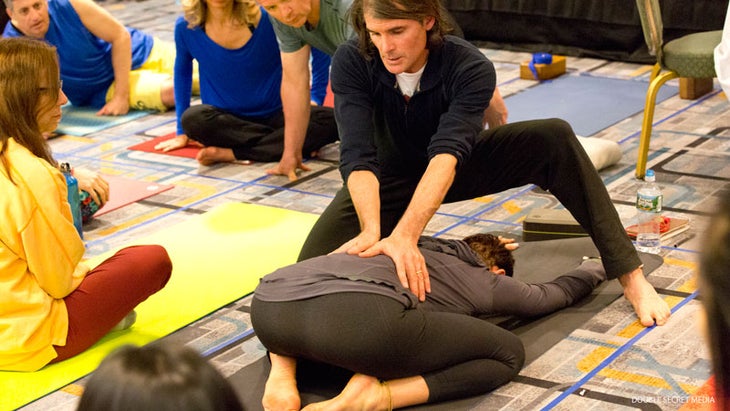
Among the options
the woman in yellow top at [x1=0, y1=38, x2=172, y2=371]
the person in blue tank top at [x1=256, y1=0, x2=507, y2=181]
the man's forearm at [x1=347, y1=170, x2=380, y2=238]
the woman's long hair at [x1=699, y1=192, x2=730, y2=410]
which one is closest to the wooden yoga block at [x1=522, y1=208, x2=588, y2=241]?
the person in blue tank top at [x1=256, y1=0, x2=507, y2=181]

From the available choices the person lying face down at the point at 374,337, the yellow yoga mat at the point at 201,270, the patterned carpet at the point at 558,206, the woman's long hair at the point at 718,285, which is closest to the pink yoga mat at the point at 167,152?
the patterned carpet at the point at 558,206

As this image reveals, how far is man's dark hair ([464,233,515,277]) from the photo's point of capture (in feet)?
8.45

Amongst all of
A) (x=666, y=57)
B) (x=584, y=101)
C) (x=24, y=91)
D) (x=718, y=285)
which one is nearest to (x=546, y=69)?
(x=584, y=101)

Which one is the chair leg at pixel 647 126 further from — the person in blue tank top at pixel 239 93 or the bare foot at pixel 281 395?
the bare foot at pixel 281 395

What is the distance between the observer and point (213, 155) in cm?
416

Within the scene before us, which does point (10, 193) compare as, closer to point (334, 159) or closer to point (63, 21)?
point (334, 159)

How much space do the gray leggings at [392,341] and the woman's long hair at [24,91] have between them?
67 centimetres

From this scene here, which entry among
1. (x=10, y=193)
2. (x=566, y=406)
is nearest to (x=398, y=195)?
(x=566, y=406)

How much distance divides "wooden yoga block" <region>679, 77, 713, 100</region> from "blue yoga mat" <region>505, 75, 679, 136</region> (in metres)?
0.10

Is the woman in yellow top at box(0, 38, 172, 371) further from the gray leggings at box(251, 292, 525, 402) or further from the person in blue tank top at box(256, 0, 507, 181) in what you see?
the person in blue tank top at box(256, 0, 507, 181)

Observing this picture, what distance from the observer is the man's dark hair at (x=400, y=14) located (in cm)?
248

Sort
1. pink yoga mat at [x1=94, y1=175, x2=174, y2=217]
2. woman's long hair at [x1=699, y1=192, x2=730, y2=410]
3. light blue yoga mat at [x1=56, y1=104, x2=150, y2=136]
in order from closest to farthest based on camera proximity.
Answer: woman's long hair at [x1=699, y1=192, x2=730, y2=410] → pink yoga mat at [x1=94, y1=175, x2=174, y2=217] → light blue yoga mat at [x1=56, y1=104, x2=150, y2=136]

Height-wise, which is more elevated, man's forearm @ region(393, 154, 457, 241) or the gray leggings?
man's forearm @ region(393, 154, 457, 241)

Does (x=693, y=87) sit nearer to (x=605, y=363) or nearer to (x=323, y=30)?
(x=323, y=30)
